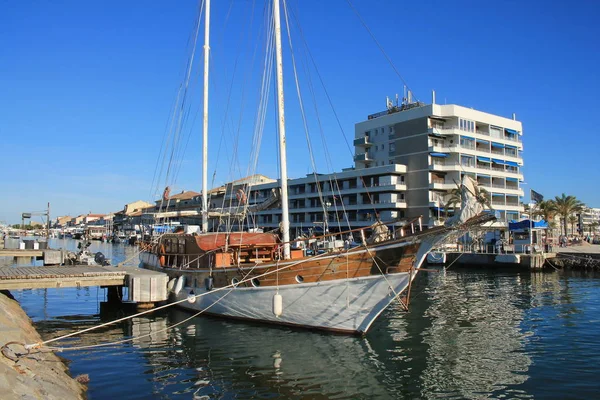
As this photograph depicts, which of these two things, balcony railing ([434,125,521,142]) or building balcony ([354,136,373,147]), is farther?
building balcony ([354,136,373,147])

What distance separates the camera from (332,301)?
17406 millimetres

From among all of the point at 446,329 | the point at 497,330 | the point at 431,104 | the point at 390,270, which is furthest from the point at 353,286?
the point at 431,104

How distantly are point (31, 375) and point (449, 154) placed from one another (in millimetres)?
61848

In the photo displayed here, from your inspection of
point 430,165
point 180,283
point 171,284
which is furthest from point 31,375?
point 430,165

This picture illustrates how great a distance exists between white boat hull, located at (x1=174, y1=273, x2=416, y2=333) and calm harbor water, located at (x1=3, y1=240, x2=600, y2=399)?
0.52 meters

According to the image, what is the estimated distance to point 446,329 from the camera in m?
19.5

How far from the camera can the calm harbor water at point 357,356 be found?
1230 centimetres

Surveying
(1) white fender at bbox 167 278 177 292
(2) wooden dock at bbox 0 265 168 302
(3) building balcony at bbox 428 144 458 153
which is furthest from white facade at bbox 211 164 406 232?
(2) wooden dock at bbox 0 265 168 302

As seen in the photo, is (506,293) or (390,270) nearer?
(390,270)

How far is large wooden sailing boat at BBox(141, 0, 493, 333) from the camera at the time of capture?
16.9 metres

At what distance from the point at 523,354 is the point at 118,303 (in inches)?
777

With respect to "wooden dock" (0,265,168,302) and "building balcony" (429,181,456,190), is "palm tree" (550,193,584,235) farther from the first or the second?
"wooden dock" (0,265,168,302)

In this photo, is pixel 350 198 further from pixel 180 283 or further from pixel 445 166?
pixel 180 283

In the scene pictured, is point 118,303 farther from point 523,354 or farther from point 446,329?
point 523,354
